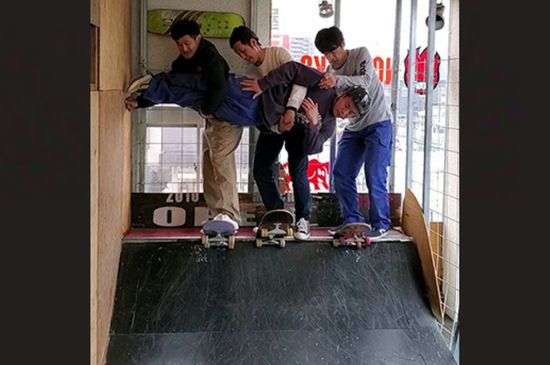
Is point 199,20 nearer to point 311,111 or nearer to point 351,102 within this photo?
point 311,111

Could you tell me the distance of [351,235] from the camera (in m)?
4.08

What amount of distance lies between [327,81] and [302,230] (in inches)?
39.2

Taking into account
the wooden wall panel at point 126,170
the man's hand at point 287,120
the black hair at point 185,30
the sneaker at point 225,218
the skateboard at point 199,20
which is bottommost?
the sneaker at point 225,218

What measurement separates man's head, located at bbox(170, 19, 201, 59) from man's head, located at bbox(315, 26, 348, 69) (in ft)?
2.65

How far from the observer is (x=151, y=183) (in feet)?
14.8

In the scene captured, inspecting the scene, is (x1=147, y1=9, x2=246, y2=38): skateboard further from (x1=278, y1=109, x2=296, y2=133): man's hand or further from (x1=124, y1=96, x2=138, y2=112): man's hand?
(x1=278, y1=109, x2=296, y2=133): man's hand

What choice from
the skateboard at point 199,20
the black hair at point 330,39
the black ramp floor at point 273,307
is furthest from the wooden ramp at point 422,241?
the skateboard at point 199,20

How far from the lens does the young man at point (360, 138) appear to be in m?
4.07

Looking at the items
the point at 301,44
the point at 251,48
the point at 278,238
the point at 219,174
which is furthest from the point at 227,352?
the point at 301,44

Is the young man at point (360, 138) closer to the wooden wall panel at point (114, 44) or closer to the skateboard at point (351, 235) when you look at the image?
the skateboard at point (351, 235)

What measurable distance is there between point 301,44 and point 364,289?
1.93 meters

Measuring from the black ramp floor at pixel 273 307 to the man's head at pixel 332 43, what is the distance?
1.27 metres

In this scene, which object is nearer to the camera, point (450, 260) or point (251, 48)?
point (251, 48)

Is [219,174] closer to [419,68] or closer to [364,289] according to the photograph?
A: [364,289]
